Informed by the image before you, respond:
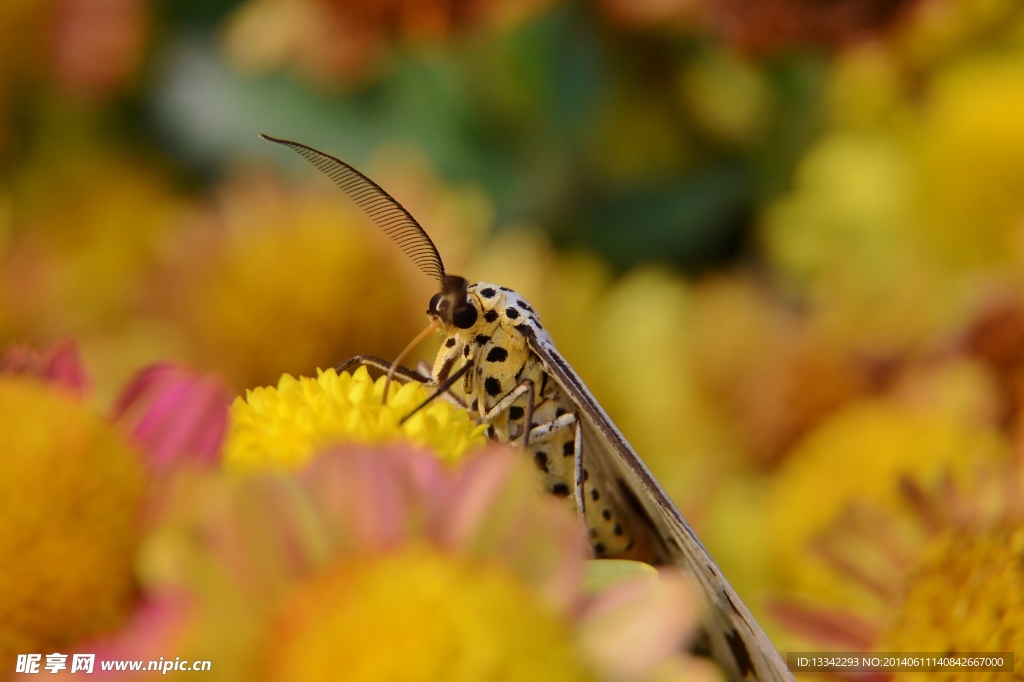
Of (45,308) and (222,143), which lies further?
(222,143)

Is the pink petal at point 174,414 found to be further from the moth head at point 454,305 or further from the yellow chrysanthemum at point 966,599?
the yellow chrysanthemum at point 966,599

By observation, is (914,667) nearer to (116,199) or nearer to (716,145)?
(716,145)

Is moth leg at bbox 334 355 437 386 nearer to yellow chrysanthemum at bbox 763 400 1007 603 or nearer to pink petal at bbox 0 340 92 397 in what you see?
pink petal at bbox 0 340 92 397

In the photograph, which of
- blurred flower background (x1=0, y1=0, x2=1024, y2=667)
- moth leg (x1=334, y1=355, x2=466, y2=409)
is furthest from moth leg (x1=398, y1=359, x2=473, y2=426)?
blurred flower background (x1=0, y1=0, x2=1024, y2=667)

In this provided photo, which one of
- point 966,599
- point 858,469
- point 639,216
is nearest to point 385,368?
point 966,599

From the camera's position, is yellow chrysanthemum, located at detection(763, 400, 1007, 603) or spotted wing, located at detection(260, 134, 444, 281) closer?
spotted wing, located at detection(260, 134, 444, 281)

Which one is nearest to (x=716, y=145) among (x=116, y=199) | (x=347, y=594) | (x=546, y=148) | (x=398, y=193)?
(x=546, y=148)
